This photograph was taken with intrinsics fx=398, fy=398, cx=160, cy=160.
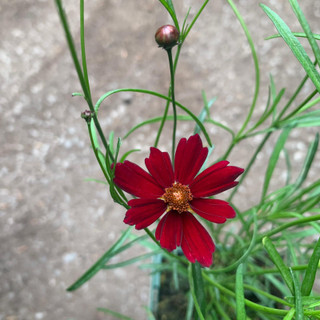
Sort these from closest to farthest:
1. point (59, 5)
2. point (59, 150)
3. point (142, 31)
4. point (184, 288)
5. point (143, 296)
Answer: point (59, 5) < point (184, 288) < point (143, 296) < point (59, 150) < point (142, 31)

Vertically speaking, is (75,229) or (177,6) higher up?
(177,6)

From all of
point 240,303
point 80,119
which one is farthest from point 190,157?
point 80,119

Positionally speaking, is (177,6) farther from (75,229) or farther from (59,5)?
(59,5)

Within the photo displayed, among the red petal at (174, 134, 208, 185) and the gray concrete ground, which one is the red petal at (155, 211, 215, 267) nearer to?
the red petal at (174, 134, 208, 185)

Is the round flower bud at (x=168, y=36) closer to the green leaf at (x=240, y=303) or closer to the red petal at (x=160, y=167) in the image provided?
the red petal at (x=160, y=167)

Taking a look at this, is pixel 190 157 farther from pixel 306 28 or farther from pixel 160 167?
pixel 306 28

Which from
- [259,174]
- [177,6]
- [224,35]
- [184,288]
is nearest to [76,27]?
[177,6]
